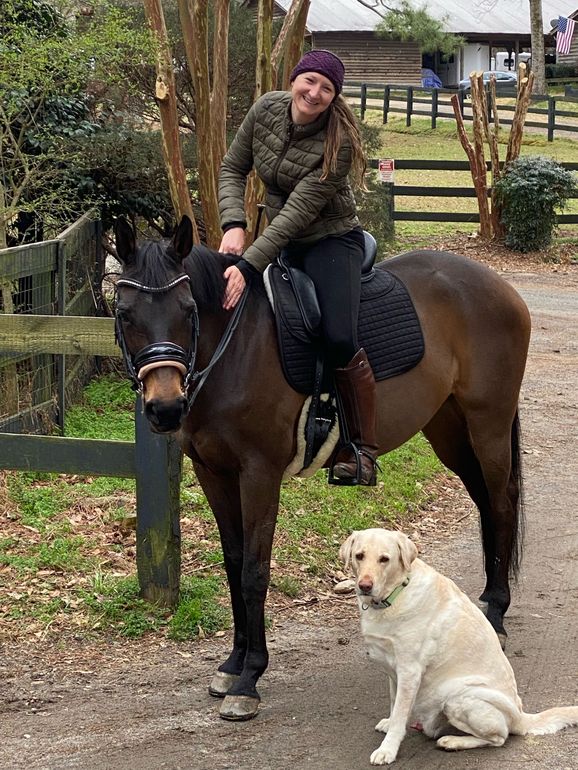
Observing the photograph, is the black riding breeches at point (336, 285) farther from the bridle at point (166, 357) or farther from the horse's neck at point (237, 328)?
the bridle at point (166, 357)

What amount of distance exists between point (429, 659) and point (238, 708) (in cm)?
96

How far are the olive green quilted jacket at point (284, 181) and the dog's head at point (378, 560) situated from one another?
4.56ft

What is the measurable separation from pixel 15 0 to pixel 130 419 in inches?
188

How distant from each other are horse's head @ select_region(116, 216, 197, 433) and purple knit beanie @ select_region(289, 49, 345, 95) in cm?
101

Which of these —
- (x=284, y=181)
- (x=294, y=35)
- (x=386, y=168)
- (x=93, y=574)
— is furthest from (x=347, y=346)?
(x=386, y=168)

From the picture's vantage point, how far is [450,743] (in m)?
4.30

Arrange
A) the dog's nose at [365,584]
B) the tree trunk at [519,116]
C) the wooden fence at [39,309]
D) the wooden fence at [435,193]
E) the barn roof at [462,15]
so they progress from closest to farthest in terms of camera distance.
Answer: the dog's nose at [365,584] < the wooden fence at [39,309] < the tree trunk at [519,116] < the wooden fence at [435,193] < the barn roof at [462,15]

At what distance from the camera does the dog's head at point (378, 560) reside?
4238 millimetres

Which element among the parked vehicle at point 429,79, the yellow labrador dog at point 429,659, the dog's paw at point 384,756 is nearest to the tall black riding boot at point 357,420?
the yellow labrador dog at point 429,659

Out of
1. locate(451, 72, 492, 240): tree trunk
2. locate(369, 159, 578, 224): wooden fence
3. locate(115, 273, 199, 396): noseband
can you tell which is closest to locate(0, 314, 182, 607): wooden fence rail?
locate(115, 273, 199, 396): noseband

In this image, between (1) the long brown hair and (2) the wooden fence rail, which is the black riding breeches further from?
A: (2) the wooden fence rail

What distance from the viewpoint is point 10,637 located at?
5539 mm

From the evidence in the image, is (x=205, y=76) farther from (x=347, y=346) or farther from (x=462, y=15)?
(x=462, y=15)

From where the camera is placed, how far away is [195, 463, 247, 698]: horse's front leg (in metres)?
4.98
